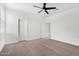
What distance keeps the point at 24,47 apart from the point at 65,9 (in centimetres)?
139

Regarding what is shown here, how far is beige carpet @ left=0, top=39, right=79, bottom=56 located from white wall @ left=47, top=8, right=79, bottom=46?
0.16 meters

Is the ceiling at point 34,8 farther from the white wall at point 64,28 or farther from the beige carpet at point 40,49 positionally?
Answer: the beige carpet at point 40,49

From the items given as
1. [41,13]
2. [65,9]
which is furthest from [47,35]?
[65,9]

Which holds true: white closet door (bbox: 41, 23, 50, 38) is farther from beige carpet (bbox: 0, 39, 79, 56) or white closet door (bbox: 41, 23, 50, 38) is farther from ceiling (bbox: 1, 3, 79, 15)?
ceiling (bbox: 1, 3, 79, 15)

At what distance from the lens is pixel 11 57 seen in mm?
2119

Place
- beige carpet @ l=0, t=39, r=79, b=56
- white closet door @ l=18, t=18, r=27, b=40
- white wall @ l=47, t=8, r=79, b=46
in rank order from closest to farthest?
beige carpet @ l=0, t=39, r=79, b=56 < white closet door @ l=18, t=18, r=27, b=40 < white wall @ l=47, t=8, r=79, b=46

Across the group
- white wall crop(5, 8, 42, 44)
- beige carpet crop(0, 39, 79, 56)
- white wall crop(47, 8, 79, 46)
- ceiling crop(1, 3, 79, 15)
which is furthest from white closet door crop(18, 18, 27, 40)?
white wall crop(47, 8, 79, 46)

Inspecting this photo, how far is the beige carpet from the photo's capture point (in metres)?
2.19

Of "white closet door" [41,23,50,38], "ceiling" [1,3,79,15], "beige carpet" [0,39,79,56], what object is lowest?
"beige carpet" [0,39,79,56]

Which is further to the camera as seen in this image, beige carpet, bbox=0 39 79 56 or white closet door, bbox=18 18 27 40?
white closet door, bbox=18 18 27 40

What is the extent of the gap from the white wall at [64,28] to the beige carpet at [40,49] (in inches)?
6.2

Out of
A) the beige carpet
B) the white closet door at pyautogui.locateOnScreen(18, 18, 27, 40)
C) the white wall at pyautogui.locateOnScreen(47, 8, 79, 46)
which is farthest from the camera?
the white wall at pyautogui.locateOnScreen(47, 8, 79, 46)

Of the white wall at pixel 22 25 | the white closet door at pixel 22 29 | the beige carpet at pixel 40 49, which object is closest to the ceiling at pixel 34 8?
the white wall at pixel 22 25

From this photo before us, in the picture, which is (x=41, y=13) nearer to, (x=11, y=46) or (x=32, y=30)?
(x=32, y=30)
